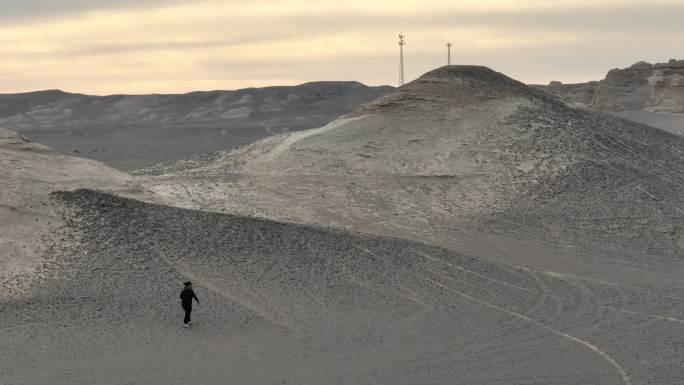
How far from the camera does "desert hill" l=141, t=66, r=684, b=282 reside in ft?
103

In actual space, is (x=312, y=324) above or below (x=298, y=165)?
below

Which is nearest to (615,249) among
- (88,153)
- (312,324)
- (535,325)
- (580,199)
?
(580,199)

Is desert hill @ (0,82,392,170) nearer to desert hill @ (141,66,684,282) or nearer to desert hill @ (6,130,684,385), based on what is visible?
desert hill @ (141,66,684,282)

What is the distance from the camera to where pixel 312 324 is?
21141 millimetres

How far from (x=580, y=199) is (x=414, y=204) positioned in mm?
5858

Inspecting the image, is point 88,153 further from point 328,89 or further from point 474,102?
point 328,89

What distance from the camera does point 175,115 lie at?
5482 inches

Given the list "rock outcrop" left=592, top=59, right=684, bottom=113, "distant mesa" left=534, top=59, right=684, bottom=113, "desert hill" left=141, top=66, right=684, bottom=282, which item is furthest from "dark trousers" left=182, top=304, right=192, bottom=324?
"rock outcrop" left=592, top=59, right=684, bottom=113

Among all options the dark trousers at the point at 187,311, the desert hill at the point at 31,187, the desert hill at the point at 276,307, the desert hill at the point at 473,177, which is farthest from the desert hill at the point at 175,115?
the dark trousers at the point at 187,311

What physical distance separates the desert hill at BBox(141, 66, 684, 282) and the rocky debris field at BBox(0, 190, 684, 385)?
3568 mm

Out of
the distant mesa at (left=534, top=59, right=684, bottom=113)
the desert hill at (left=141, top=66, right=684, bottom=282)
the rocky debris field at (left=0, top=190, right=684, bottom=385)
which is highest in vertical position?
the distant mesa at (left=534, top=59, right=684, bottom=113)

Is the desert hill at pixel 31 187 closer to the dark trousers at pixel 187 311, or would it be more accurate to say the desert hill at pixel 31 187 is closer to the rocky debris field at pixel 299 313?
the rocky debris field at pixel 299 313

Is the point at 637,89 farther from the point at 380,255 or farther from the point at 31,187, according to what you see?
the point at 31,187

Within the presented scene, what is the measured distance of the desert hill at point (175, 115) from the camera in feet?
362
